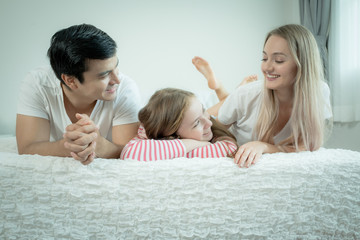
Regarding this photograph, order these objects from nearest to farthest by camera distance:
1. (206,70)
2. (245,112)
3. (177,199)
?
(177,199), (245,112), (206,70)

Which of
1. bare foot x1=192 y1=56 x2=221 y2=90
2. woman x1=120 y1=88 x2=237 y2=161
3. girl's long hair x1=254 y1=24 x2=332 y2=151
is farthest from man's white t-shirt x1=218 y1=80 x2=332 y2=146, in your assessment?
bare foot x1=192 y1=56 x2=221 y2=90

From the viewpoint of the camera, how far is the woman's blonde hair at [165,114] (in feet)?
3.71

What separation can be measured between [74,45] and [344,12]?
200cm

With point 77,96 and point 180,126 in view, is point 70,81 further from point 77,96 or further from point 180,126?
point 180,126

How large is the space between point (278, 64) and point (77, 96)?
0.88m

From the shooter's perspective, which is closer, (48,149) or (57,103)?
(48,149)

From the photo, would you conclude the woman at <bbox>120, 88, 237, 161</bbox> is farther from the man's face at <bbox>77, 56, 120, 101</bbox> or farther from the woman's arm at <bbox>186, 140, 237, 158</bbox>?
the man's face at <bbox>77, 56, 120, 101</bbox>

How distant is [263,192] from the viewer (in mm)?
830

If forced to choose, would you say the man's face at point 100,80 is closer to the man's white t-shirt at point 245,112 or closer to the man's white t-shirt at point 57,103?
the man's white t-shirt at point 57,103

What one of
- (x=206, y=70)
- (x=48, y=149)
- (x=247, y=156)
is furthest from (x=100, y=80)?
(x=206, y=70)

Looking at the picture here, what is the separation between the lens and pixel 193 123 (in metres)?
1.14

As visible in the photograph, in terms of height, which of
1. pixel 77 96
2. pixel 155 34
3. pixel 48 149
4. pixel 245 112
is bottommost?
Result: pixel 245 112

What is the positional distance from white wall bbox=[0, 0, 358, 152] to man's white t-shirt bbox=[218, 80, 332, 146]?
1.22 m

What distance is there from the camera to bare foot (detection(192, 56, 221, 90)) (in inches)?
74.8
